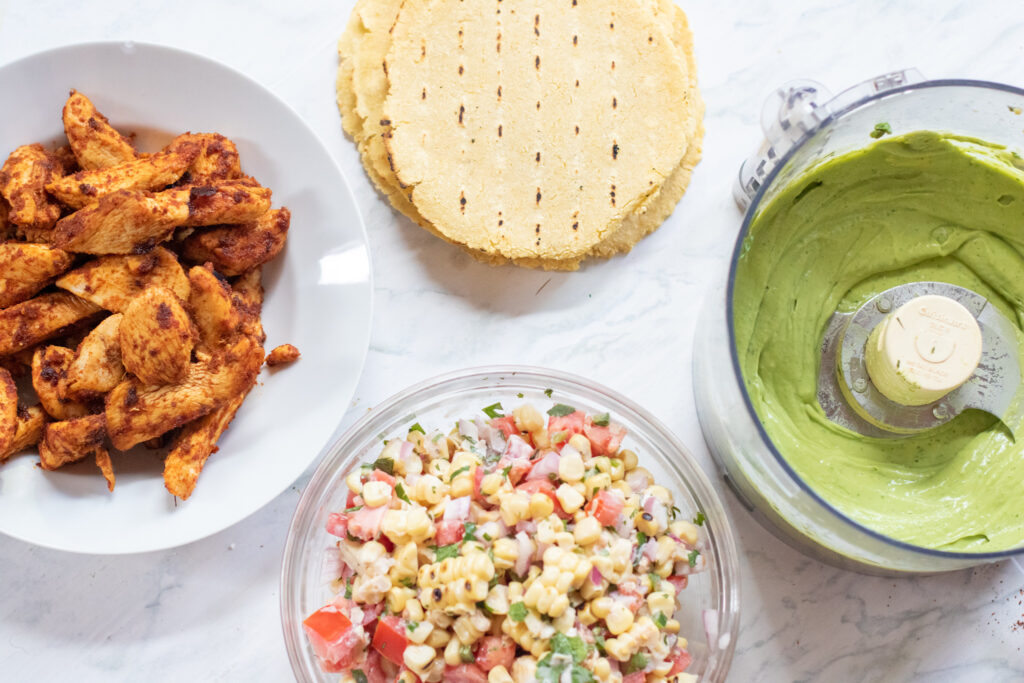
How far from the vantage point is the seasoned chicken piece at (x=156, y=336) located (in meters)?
1.50

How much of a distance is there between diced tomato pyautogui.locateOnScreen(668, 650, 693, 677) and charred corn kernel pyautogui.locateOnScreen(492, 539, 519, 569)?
37 cm

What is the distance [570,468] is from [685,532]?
0.87 ft

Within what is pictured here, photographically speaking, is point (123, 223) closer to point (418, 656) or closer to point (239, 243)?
point (239, 243)

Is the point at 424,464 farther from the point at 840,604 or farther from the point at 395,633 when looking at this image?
the point at 840,604

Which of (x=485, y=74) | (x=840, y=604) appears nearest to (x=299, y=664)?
(x=840, y=604)

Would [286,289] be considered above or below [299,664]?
above

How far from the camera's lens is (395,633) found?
4.65 feet

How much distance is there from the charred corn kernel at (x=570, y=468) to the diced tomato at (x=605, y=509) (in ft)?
0.18

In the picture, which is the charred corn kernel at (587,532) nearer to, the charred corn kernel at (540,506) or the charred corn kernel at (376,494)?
the charred corn kernel at (540,506)

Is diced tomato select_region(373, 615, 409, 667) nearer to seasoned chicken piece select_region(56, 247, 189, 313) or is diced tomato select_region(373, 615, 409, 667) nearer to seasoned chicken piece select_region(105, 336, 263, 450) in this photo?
seasoned chicken piece select_region(105, 336, 263, 450)

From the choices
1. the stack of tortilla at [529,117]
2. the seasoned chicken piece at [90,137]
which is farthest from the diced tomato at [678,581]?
the seasoned chicken piece at [90,137]

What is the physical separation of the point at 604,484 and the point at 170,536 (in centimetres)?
88

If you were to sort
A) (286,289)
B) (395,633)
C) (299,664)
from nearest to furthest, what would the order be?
(395,633) < (299,664) < (286,289)

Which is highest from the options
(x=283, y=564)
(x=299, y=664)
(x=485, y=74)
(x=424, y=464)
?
(x=485, y=74)
